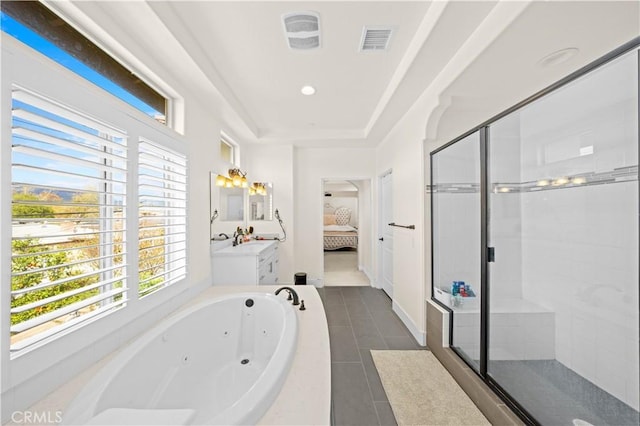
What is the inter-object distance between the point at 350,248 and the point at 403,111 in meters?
5.84

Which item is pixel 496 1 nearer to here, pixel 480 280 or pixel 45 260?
pixel 480 280

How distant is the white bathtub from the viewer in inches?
34.5

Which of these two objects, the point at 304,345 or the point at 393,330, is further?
the point at 393,330

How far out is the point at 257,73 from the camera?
2273mm

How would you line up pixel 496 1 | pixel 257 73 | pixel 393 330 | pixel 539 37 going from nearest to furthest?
pixel 496 1 → pixel 539 37 → pixel 257 73 → pixel 393 330

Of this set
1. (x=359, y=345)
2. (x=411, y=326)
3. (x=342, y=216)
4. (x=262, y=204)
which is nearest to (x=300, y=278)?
(x=262, y=204)

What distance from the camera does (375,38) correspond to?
1769 mm

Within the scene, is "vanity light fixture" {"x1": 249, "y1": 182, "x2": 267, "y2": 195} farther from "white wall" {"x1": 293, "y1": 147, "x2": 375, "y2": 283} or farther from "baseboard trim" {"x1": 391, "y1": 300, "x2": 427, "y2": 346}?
"baseboard trim" {"x1": 391, "y1": 300, "x2": 427, "y2": 346}

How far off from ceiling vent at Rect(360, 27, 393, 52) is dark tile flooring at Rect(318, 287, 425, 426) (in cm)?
241

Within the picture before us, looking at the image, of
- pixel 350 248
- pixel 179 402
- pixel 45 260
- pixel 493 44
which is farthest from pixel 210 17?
pixel 350 248

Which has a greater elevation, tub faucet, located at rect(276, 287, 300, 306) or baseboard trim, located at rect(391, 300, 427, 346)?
tub faucet, located at rect(276, 287, 300, 306)

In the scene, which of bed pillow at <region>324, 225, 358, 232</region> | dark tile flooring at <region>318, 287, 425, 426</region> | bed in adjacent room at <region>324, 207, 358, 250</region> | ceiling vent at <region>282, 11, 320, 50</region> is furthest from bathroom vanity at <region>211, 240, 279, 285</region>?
bed pillow at <region>324, 225, 358, 232</region>

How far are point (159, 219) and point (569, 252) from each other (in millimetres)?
3098

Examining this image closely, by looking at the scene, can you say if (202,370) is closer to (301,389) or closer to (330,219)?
(301,389)
